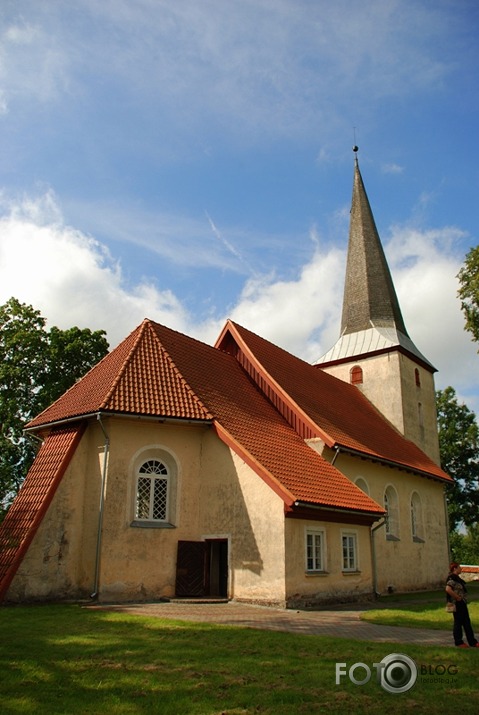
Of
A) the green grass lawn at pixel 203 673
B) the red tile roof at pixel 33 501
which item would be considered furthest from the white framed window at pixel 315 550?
the red tile roof at pixel 33 501

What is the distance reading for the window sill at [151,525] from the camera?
46.4 feet

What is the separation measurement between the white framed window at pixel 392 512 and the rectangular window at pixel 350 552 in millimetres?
5005

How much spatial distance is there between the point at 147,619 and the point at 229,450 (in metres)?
5.42

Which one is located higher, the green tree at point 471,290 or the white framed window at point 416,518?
the green tree at point 471,290

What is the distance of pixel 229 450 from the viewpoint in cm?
1499

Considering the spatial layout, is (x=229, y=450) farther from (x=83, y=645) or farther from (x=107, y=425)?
(x=83, y=645)

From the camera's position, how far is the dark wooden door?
1430 cm

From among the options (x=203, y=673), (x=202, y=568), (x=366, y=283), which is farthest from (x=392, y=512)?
(x=203, y=673)

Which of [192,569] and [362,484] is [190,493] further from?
[362,484]

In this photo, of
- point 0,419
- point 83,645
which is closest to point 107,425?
point 83,645

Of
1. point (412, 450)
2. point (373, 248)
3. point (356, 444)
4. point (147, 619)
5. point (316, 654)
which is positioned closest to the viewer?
point (316, 654)

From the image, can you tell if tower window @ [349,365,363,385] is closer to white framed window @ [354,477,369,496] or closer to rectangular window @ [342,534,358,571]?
white framed window @ [354,477,369,496]

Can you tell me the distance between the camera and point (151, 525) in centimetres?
1436

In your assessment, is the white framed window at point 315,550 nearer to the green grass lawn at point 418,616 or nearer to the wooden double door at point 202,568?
the green grass lawn at point 418,616
